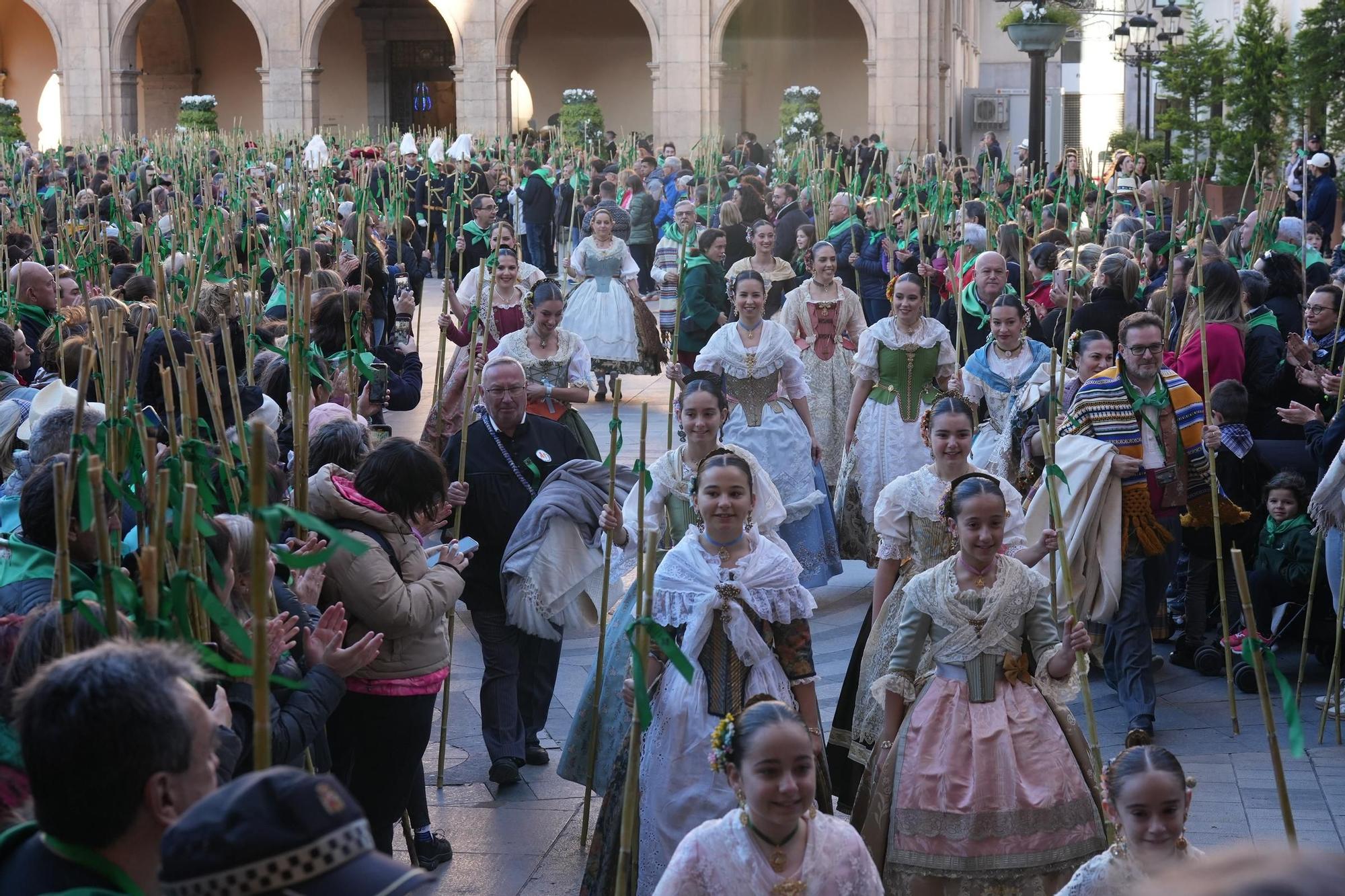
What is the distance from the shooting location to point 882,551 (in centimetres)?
527

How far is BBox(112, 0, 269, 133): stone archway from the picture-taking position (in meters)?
39.8

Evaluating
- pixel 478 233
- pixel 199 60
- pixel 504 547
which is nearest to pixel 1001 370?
pixel 504 547

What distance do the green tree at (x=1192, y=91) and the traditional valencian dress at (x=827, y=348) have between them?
533 inches

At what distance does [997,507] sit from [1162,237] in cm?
629

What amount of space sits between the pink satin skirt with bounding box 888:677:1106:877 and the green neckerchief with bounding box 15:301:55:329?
4.89 metres

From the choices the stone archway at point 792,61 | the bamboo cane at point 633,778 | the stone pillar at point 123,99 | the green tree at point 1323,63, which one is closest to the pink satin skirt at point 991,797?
the bamboo cane at point 633,778

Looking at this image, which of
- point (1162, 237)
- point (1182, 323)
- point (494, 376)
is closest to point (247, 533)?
point (494, 376)

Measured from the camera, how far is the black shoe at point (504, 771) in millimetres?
5797

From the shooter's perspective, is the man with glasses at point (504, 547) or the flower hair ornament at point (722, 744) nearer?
the flower hair ornament at point (722, 744)

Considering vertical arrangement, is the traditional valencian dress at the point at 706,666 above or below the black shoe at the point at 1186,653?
above

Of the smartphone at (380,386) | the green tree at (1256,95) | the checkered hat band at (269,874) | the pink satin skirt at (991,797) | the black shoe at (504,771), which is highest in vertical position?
the green tree at (1256,95)

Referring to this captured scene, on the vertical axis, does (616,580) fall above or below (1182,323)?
below

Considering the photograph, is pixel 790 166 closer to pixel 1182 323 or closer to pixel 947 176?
pixel 947 176

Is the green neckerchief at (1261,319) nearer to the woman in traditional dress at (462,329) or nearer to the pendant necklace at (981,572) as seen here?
the woman in traditional dress at (462,329)
